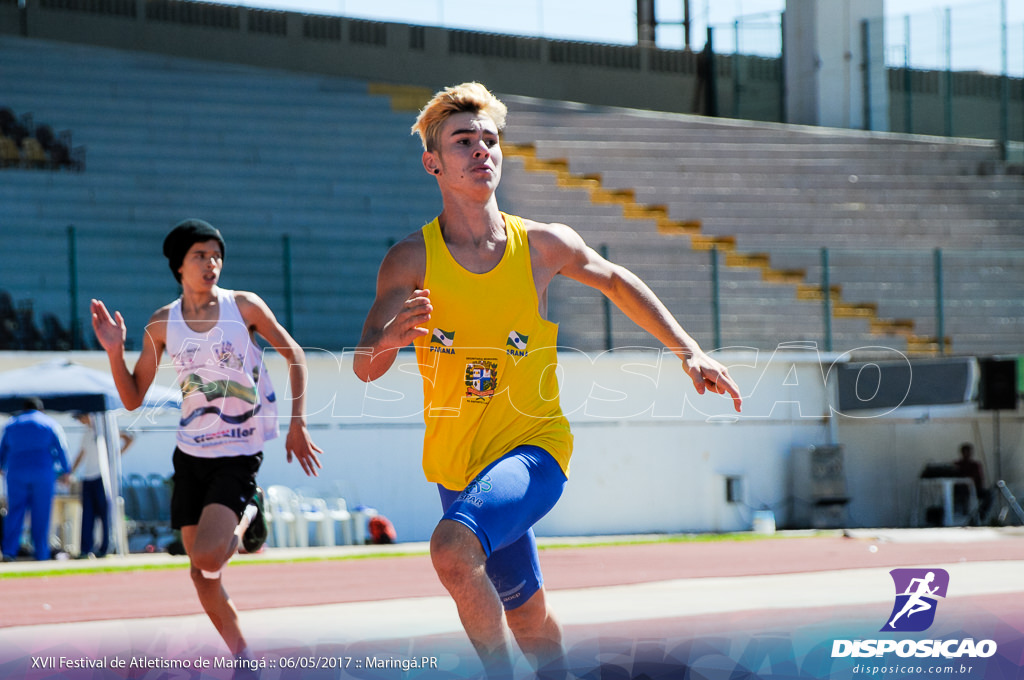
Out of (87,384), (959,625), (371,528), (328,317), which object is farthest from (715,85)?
(959,625)

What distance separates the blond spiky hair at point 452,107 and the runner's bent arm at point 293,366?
144 cm

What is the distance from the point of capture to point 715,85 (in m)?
31.2

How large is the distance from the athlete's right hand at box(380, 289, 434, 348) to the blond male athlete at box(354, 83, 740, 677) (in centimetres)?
5

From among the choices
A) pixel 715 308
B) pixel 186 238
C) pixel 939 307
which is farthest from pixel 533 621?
pixel 939 307

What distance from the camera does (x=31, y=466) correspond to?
44.7ft

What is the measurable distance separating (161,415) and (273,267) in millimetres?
2997

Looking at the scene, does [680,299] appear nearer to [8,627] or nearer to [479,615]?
[8,627]

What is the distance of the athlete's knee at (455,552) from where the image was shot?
4.05 meters

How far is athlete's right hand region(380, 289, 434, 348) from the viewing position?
4250 mm

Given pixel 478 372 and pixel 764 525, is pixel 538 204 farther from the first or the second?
pixel 478 372

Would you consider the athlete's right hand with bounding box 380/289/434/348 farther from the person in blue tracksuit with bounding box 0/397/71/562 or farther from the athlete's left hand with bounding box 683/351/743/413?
the person in blue tracksuit with bounding box 0/397/71/562

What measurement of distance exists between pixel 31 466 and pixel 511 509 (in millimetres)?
10665

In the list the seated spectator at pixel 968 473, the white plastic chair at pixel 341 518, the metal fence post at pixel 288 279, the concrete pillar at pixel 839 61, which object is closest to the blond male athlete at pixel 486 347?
the white plastic chair at pixel 341 518

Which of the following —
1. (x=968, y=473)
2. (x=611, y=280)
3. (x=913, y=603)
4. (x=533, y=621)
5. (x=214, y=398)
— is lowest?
(x=968, y=473)
